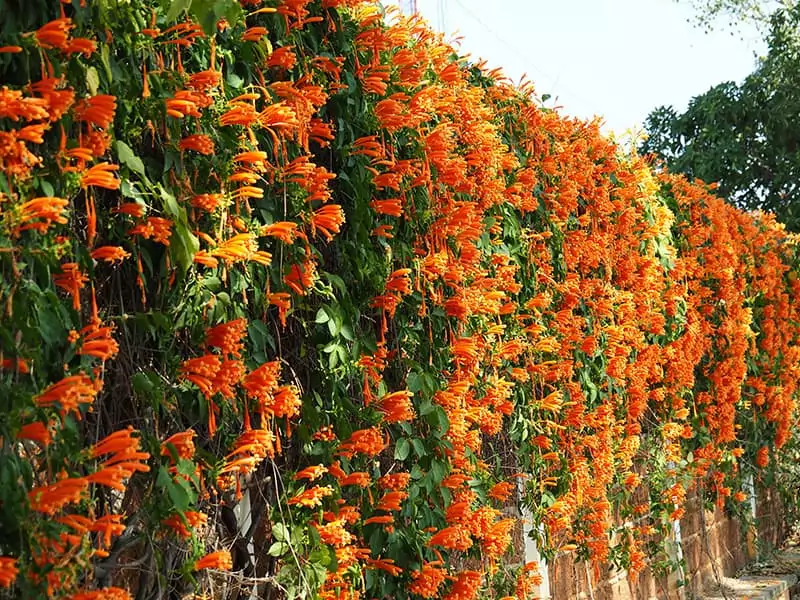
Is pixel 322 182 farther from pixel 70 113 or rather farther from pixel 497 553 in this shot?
pixel 497 553

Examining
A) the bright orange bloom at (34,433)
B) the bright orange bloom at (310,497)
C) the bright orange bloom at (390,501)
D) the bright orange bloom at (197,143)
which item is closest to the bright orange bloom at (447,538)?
the bright orange bloom at (390,501)

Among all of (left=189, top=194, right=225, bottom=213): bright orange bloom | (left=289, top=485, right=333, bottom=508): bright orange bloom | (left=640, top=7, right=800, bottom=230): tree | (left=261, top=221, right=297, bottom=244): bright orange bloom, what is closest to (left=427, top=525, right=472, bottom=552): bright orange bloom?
(left=289, top=485, right=333, bottom=508): bright orange bloom

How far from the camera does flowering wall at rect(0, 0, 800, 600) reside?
2.04m

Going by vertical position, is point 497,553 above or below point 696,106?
below

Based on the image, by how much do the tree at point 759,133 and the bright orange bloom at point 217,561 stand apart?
12.7 m

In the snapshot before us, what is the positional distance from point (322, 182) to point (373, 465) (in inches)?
40.3

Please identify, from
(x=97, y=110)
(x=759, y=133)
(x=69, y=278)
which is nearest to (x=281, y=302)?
(x=69, y=278)

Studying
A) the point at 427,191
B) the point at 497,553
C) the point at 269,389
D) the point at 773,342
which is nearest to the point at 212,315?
the point at 269,389

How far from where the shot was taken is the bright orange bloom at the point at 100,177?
6.78ft

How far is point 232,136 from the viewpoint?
265 centimetres

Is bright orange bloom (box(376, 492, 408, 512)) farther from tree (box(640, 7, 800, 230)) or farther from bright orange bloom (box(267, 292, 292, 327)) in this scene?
tree (box(640, 7, 800, 230))

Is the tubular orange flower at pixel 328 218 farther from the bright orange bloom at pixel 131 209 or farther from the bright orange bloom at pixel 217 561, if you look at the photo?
the bright orange bloom at pixel 217 561

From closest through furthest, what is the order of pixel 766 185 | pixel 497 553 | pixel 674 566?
pixel 497 553, pixel 674 566, pixel 766 185

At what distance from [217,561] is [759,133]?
44.8 feet
